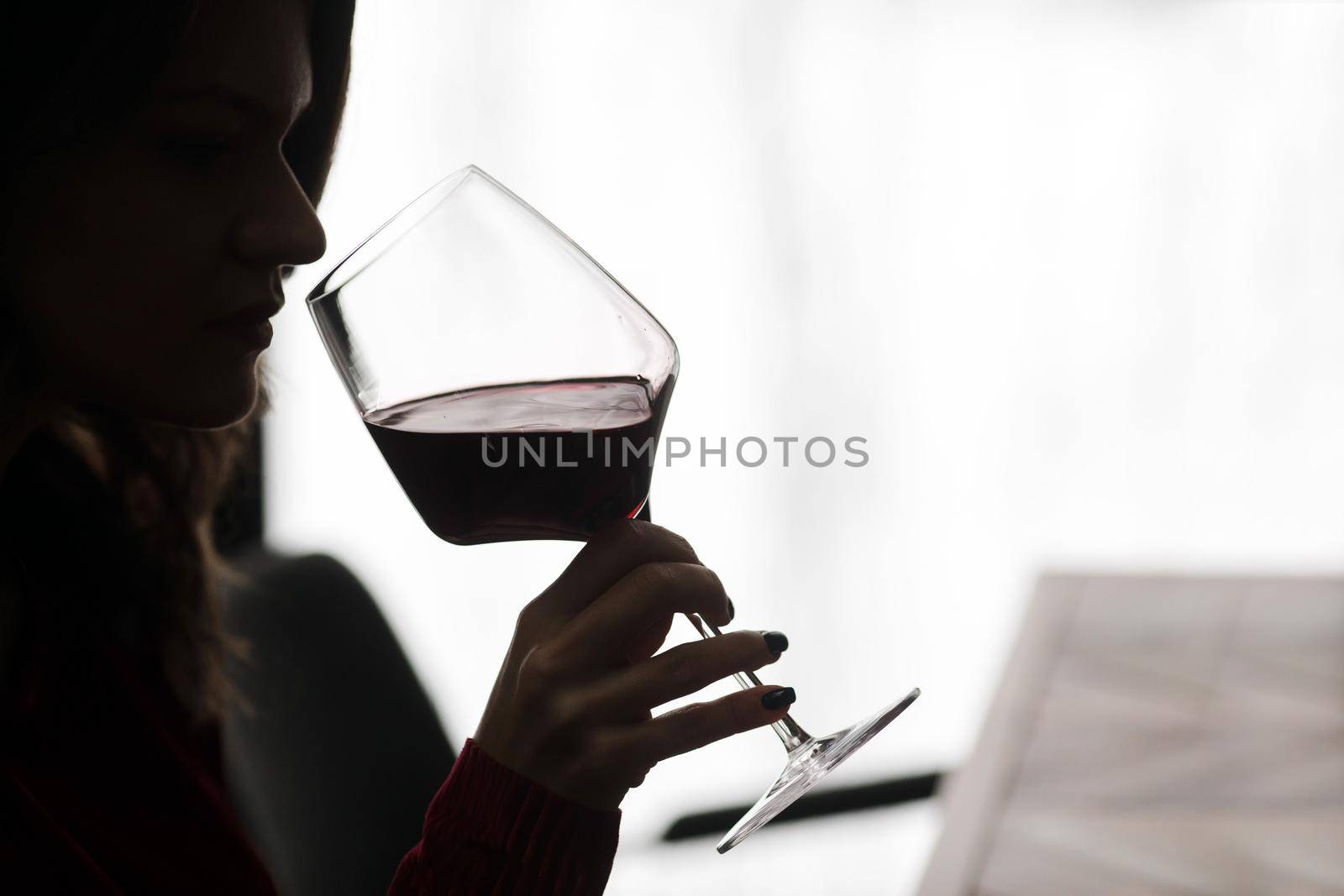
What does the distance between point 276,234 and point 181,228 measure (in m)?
0.05

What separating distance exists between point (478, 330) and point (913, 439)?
101 inches

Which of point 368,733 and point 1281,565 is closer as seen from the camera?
point 368,733

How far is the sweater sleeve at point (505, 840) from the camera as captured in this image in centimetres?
71

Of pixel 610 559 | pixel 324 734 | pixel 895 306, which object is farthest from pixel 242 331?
pixel 895 306

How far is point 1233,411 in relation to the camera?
3320 millimetres

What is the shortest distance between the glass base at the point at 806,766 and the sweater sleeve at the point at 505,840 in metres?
0.10

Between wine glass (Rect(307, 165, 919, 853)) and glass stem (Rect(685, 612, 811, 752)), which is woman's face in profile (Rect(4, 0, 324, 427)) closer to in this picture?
wine glass (Rect(307, 165, 919, 853))

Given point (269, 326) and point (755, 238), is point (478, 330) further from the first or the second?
point (755, 238)

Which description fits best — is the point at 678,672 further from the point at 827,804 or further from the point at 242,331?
the point at 827,804

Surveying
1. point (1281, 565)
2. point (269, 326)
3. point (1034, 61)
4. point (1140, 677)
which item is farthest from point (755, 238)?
point (269, 326)

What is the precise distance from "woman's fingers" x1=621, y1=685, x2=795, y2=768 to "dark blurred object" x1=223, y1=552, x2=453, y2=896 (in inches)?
16.5

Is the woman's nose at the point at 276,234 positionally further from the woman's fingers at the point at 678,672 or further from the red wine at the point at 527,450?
the woman's fingers at the point at 678,672

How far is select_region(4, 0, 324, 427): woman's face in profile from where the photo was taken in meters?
0.69

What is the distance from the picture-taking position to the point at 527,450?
658mm
